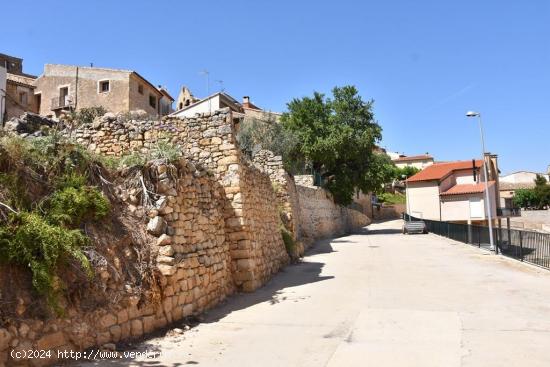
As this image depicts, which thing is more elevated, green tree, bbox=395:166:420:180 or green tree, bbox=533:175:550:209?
green tree, bbox=395:166:420:180

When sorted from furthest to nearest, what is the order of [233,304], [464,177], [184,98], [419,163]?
[419,163] < [184,98] < [464,177] < [233,304]

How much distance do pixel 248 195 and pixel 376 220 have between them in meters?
47.0

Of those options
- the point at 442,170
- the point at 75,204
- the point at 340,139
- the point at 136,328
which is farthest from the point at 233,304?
the point at 442,170

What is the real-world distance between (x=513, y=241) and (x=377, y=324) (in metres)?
13.0

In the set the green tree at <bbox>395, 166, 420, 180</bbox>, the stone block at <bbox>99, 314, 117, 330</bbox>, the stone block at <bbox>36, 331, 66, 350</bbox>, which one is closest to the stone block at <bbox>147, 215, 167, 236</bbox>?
the stone block at <bbox>99, 314, 117, 330</bbox>

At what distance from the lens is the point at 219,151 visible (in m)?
10.8

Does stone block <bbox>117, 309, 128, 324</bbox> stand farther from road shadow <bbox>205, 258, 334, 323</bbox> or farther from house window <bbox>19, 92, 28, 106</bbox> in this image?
house window <bbox>19, 92, 28, 106</bbox>

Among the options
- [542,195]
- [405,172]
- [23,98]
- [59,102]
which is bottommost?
[542,195]

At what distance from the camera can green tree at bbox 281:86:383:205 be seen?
1296 inches

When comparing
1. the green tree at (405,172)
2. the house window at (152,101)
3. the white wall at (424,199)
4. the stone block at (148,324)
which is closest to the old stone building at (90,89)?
the house window at (152,101)

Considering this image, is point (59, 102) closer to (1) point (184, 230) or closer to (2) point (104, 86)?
(2) point (104, 86)

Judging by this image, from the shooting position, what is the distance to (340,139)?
106 ft

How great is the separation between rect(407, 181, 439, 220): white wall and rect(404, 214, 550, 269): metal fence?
41.3ft

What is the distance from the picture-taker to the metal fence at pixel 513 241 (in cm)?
1434
